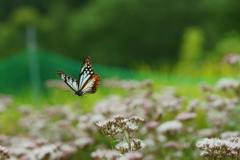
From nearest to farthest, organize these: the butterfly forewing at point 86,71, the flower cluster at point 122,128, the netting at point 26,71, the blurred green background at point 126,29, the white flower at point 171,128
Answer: the flower cluster at point 122,128, the butterfly forewing at point 86,71, the white flower at point 171,128, the netting at point 26,71, the blurred green background at point 126,29

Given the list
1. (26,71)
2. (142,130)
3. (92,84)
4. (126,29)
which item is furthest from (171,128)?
(126,29)

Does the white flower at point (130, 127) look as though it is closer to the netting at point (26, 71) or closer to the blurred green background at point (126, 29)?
the netting at point (26, 71)

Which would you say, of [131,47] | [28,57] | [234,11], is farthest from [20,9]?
[28,57]

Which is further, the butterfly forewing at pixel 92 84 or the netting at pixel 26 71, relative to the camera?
the netting at pixel 26 71

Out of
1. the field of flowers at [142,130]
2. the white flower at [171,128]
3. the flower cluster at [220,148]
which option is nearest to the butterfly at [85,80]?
the field of flowers at [142,130]

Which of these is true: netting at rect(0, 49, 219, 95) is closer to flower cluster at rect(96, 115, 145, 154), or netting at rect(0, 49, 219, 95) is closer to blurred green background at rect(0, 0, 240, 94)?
flower cluster at rect(96, 115, 145, 154)

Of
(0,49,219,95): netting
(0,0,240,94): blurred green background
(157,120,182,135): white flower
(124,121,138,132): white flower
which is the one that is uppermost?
(0,0,240,94): blurred green background

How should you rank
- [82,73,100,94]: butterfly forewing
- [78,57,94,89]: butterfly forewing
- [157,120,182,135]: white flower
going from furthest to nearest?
[157,120,182,135]: white flower
[82,73,100,94]: butterfly forewing
[78,57,94,89]: butterfly forewing

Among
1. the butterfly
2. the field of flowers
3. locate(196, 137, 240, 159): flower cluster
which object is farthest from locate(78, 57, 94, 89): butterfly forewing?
locate(196, 137, 240, 159): flower cluster
